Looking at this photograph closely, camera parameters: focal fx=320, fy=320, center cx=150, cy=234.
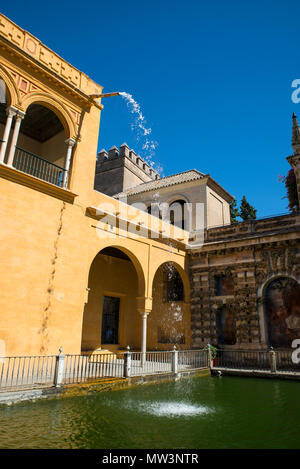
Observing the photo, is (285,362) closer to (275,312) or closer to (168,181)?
(275,312)

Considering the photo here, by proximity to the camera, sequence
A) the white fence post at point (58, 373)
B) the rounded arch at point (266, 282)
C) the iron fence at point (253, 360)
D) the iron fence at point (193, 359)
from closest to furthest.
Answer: the white fence post at point (58, 373) → the iron fence at point (193, 359) → the iron fence at point (253, 360) → the rounded arch at point (266, 282)

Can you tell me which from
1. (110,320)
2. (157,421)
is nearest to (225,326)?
(110,320)

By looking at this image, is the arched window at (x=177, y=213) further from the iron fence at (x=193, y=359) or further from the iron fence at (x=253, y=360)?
the iron fence at (x=193, y=359)

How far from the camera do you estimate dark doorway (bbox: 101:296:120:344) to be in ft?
53.7

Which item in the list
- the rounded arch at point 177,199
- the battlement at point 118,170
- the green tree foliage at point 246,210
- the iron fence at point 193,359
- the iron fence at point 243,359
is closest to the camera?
the iron fence at point 193,359

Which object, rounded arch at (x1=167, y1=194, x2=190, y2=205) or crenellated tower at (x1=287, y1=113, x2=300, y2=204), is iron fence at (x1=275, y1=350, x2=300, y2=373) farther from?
rounded arch at (x1=167, y1=194, x2=190, y2=205)

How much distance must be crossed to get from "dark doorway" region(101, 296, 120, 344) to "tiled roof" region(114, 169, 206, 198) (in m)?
8.44

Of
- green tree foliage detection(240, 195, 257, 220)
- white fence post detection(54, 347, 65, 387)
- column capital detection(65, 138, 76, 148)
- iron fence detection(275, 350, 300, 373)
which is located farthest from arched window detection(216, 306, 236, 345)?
green tree foliage detection(240, 195, 257, 220)

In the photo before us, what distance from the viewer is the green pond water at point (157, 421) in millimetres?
4812

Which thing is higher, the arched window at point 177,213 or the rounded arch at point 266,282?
the arched window at point 177,213

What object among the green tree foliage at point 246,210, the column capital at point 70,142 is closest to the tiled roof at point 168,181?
the column capital at point 70,142

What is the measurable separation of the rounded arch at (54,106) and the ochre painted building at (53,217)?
35 millimetres

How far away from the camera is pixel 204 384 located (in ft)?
34.9

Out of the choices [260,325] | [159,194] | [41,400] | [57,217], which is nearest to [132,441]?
[41,400]
